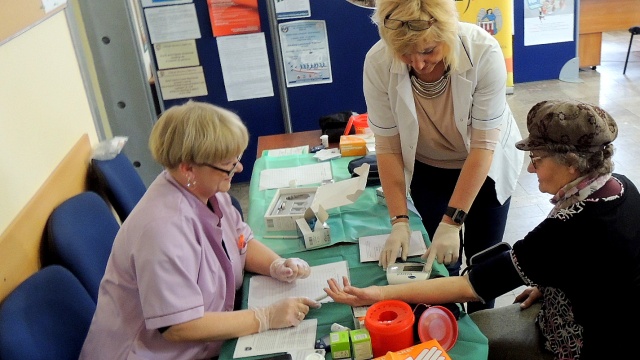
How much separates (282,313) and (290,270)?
208 millimetres

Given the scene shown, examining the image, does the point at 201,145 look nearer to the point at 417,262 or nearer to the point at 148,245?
the point at 148,245

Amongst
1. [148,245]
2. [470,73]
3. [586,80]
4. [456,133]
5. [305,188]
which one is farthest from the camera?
[586,80]

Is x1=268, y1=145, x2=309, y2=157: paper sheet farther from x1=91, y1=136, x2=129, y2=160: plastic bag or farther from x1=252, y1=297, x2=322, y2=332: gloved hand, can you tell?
x1=252, y1=297, x2=322, y2=332: gloved hand

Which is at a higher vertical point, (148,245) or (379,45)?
(379,45)

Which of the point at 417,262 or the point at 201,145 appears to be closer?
the point at 201,145

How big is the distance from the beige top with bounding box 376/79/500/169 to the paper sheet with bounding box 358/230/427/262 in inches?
12.7

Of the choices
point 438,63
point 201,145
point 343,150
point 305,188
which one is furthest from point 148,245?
point 343,150

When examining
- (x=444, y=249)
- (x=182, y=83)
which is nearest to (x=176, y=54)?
(x=182, y=83)

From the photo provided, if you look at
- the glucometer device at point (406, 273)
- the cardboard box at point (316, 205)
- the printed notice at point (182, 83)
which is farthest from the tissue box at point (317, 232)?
the printed notice at point (182, 83)

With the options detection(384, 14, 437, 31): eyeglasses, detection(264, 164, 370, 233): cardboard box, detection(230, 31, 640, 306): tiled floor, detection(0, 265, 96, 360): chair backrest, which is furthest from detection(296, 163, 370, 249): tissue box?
detection(230, 31, 640, 306): tiled floor

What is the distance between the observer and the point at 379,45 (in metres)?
1.78

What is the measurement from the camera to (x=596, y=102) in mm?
4750

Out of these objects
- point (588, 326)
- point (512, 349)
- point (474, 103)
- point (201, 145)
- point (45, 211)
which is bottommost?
point (512, 349)

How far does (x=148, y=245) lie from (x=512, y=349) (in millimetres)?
1017
